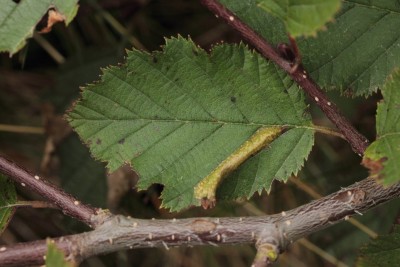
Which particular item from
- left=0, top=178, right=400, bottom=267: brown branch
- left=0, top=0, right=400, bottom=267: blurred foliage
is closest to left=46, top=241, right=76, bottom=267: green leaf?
left=0, top=178, right=400, bottom=267: brown branch

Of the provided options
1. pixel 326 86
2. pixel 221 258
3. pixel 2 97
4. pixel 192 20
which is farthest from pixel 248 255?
pixel 326 86

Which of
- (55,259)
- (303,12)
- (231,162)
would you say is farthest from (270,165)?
(55,259)

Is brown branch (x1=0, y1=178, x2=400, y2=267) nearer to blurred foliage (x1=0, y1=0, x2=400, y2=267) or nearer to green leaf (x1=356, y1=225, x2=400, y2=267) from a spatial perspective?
green leaf (x1=356, y1=225, x2=400, y2=267)

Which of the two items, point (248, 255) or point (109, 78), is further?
point (248, 255)

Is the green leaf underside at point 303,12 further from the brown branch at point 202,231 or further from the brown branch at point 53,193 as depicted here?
the brown branch at point 53,193

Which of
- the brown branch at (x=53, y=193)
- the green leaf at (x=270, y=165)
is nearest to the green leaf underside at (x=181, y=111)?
the green leaf at (x=270, y=165)

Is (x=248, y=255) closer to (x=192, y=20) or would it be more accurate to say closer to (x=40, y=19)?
(x=192, y=20)

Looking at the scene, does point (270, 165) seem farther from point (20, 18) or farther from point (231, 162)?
point (20, 18)
